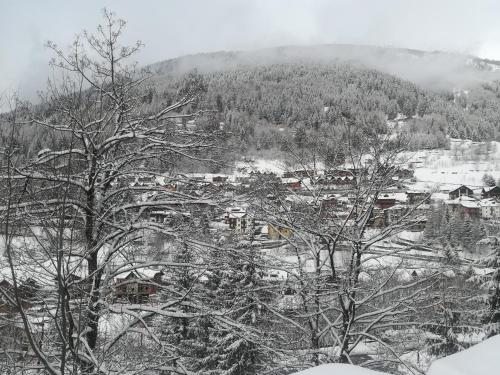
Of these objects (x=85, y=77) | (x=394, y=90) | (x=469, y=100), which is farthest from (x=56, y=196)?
(x=469, y=100)

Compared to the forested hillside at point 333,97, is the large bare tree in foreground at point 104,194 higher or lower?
lower

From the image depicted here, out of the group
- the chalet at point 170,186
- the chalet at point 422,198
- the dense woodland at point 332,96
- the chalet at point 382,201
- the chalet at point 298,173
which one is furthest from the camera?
the dense woodland at point 332,96

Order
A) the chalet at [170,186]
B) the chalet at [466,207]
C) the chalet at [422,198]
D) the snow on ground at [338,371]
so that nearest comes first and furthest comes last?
1. the snow on ground at [338,371]
2. the chalet at [170,186]
3. the chalet at [422,198]
4. the chalet at [466,207]

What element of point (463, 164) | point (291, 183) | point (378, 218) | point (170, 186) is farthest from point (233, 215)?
point (463, 164)

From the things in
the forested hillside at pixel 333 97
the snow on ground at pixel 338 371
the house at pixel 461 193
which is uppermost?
the forested hillside at pixel 333 97

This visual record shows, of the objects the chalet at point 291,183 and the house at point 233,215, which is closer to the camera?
the house at point 233,215

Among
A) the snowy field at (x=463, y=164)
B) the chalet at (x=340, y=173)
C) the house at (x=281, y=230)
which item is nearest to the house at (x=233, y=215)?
the house at (x=281, y=230)

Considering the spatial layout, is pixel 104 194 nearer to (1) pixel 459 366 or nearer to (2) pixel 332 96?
(1) pixel 459 366

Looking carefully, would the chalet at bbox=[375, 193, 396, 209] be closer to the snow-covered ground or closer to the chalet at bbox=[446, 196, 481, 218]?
the snow-covered ground

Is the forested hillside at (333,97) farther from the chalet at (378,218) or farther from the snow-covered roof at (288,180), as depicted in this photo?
the chalet at (378,218)
